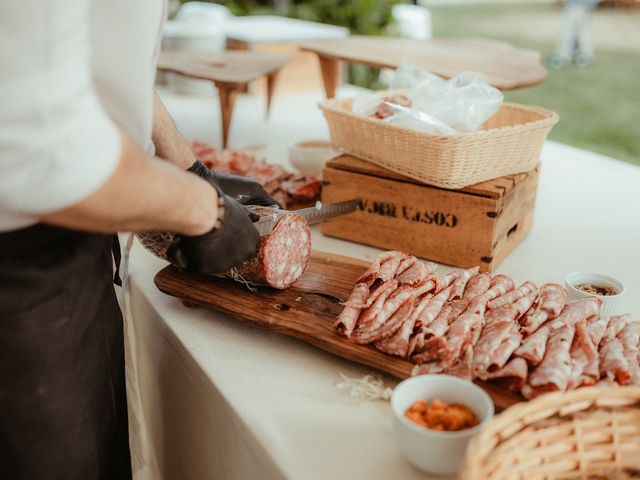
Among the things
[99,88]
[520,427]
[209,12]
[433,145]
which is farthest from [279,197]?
[209,12]

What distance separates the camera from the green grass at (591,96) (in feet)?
23.0

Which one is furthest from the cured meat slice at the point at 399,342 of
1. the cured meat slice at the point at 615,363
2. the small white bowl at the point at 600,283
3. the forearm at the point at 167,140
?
the forearm at the point at 167,140

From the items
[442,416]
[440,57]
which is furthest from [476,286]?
[440,57]

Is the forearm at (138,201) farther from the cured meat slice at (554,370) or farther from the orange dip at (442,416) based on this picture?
the cured meat slice at (554,370)

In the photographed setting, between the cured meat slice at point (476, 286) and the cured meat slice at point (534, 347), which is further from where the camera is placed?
the cured meat slice at point (476, 286)

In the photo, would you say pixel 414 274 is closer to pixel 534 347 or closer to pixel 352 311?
pixel 352 311

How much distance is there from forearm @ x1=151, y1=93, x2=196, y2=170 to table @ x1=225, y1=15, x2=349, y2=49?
1.96m

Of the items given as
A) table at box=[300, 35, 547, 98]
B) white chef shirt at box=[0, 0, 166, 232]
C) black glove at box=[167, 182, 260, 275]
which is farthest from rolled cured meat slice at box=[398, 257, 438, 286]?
table at box=[300, 35, 547, 98]

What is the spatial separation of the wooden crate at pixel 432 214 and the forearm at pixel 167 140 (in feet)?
1.42

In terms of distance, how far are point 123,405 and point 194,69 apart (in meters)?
1.80

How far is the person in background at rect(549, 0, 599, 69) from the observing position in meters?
9.28

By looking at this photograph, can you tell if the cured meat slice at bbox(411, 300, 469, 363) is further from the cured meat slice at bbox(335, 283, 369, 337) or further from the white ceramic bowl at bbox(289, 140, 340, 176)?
the white ceramic bowl at bbox(289, 140, 340, 176)

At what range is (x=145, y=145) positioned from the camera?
1170 millimetres

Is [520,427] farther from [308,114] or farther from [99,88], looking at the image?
[308,114]
